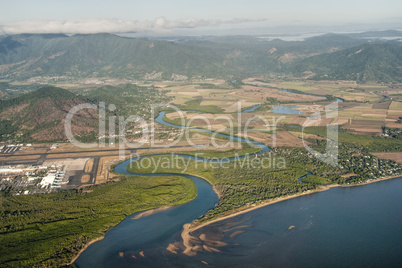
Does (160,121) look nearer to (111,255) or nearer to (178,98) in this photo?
(178,98)

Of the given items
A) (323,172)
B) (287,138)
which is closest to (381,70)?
(287,138)

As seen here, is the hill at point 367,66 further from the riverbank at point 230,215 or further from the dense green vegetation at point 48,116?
the riverbank at point 230,215

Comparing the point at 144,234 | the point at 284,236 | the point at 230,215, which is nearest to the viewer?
the point at 284,236

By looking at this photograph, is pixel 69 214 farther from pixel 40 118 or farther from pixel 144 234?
pixel 40 118

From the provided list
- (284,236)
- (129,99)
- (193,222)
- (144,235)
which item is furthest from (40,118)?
(284,236)

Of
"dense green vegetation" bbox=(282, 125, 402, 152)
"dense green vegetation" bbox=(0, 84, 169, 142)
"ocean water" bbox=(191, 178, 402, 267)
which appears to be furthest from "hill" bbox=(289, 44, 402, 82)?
"ocean water" bbox=(191, 178, 402, 267)
